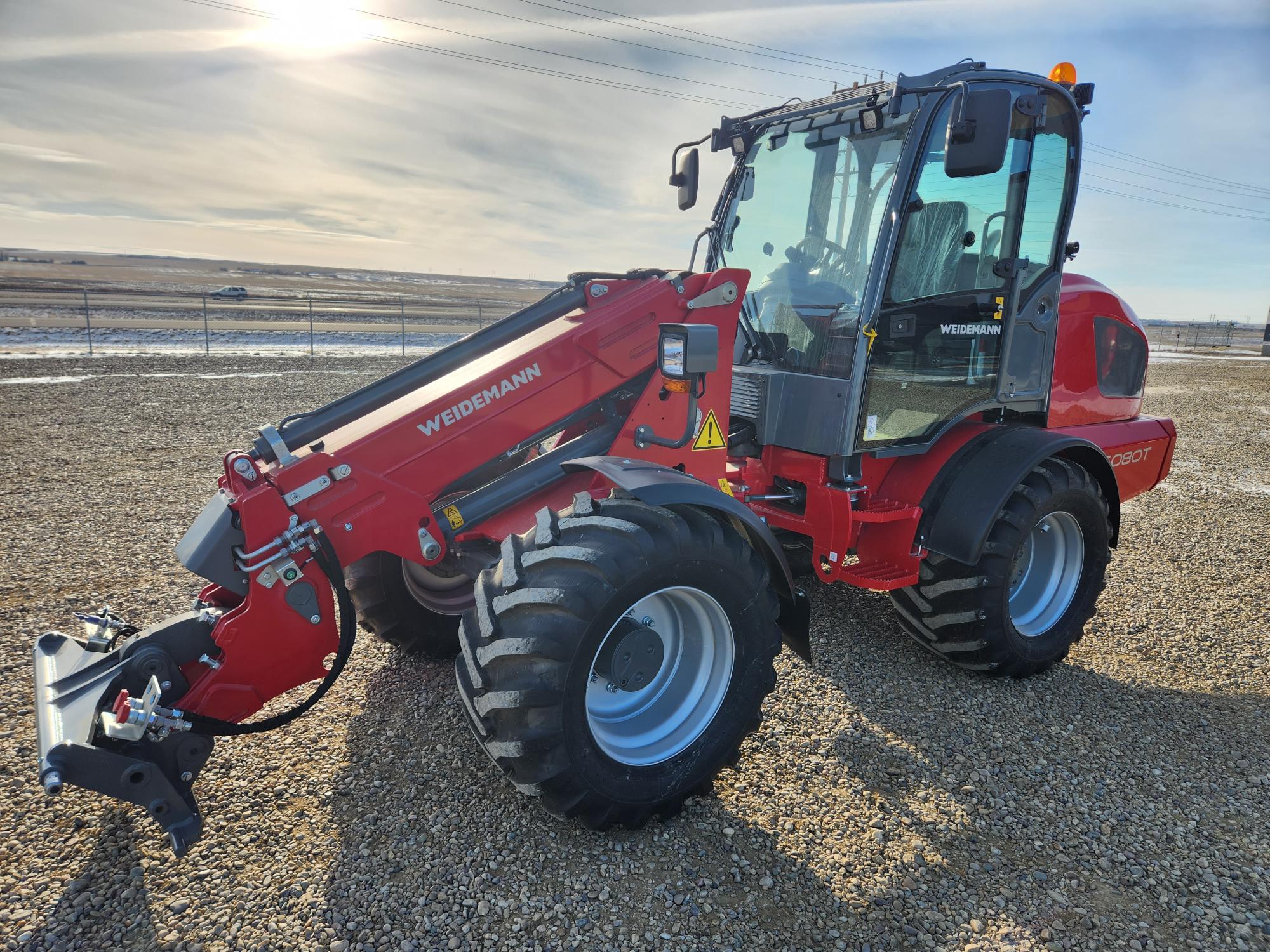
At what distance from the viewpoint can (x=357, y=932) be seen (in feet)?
8.04

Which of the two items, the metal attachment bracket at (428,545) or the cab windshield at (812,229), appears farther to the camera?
the cab windshield at (812,229)

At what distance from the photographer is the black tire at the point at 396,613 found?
12.6 feet

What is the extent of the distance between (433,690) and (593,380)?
1.86 metres

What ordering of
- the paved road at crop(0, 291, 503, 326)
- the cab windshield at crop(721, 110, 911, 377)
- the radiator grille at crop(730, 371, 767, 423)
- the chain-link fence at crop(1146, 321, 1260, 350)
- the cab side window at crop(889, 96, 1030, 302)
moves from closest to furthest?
1. the cab side window at crop(889, 96, 1030, 302)
2. the cab windshield at crop(721, 110, 911, 377)
3. the radiator grille at crop(730, 371, 767, 423)
4. the paved road at crop(0, 291, 503, 326)
5. the chain-link fence at crop(1146, 321, 1260, 350)

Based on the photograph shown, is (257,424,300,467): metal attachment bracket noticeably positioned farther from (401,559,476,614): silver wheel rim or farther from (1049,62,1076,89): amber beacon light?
(1049,62,1076,89): amber beacon light

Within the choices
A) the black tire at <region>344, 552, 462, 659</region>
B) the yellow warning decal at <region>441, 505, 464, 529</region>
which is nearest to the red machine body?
the yellow warning decal at <region>441, 505, 464, 529</region>

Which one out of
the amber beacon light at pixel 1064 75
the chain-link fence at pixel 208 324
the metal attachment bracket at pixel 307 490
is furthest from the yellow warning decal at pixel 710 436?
the chain-link fence at pixel 208 324

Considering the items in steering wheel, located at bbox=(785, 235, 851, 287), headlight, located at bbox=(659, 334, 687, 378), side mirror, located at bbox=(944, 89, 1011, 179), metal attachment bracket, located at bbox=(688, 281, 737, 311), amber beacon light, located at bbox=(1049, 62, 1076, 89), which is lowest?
headlight, located at bbox=(659, 334, 687, 378)

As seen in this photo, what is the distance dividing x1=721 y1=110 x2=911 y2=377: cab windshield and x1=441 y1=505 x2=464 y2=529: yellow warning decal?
6.32 feet

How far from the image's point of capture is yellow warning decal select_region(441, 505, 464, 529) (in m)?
3.22

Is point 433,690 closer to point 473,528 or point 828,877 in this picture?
point 473,528

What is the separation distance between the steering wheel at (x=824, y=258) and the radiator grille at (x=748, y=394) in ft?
2.06

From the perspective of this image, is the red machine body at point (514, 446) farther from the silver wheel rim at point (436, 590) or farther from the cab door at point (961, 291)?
the silver wheel rim at point (436, 590)

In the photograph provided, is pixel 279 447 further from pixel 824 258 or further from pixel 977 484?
pixel 977 484
